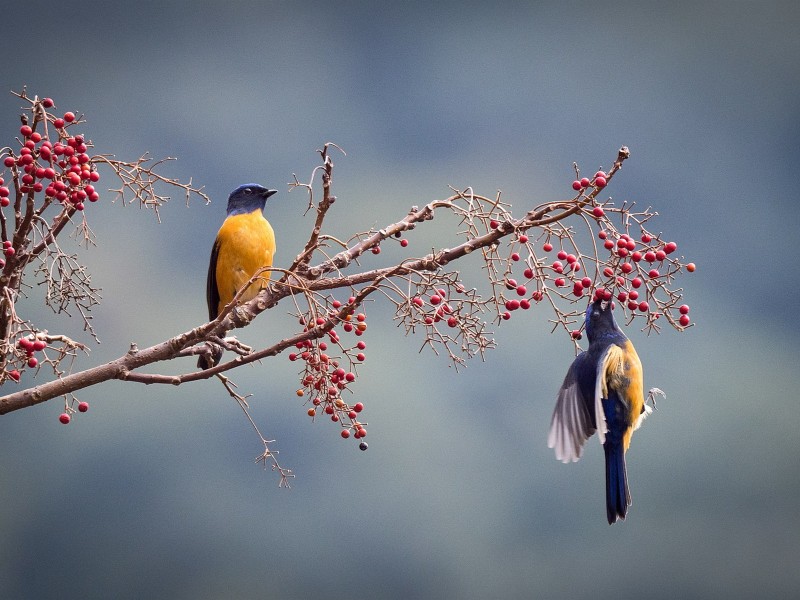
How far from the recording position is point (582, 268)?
1574mm

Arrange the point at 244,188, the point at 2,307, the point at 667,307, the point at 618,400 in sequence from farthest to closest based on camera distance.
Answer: the point at 244,188 → the point at 618,400 → the point at 2,307 → the point at 667,307

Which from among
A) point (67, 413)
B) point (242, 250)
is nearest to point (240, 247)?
point (242, 250)

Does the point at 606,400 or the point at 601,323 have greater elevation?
the point at 601,323

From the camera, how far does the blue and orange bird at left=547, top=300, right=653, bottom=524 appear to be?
190cm

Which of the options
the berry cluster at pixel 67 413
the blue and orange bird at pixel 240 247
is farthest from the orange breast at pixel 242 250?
the berry cluster at pixel 67 413

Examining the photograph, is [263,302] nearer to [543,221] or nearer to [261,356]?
[261,356]

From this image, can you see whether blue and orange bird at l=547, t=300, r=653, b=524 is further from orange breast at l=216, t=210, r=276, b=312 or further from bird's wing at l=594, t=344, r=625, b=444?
orange breast at l=216, t=210, r=276, b=312

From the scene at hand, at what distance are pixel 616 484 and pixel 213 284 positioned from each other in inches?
61.1

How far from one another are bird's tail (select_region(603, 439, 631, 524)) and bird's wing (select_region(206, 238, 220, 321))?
57.6 inches

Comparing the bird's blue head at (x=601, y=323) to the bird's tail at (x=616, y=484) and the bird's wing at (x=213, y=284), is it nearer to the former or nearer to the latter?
the bird's tail at (x=616, y=484)

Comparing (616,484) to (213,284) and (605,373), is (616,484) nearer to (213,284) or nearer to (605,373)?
(605,373)

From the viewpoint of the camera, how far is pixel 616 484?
74.9 inches

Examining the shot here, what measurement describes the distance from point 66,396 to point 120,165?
54cm

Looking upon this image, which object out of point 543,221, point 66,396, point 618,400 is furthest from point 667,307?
point 66,396
